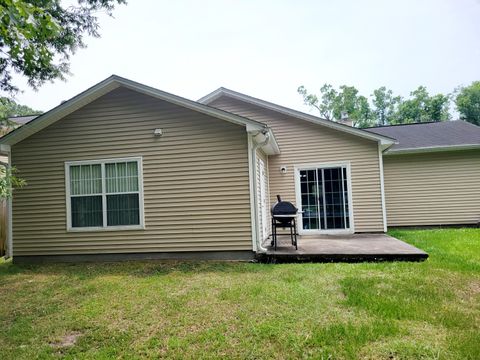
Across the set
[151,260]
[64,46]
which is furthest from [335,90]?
[151,260]

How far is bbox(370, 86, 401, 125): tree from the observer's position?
35.9m

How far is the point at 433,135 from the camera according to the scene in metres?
11.2

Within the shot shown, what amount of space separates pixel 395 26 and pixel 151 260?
11.1 m

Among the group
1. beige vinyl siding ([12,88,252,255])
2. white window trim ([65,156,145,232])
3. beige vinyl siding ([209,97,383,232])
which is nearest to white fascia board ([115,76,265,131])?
beige vinyl siding ([12,88,252,255])

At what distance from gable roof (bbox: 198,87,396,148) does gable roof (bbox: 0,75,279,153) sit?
309cm

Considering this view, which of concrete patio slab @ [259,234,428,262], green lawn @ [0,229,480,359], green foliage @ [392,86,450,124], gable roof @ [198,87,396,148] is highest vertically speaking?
green foliage @ [392,86,450,124]

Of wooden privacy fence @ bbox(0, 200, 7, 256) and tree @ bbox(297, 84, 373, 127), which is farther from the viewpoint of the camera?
tree @ bbox(297, 84, 373, 127)

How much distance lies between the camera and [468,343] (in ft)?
9.05

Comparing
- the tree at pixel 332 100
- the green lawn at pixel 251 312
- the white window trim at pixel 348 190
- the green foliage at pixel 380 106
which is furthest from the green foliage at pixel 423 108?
the green lawn at pixel 251 312

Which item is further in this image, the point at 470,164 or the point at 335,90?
the point at 335,90

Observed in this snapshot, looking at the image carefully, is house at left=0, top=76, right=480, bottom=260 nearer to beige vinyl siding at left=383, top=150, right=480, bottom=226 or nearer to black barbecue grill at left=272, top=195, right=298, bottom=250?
black barbecue grill at left=272, top=195, right=298, bottom=250

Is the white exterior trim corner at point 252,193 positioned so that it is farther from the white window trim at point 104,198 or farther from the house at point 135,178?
the white window trim at point 104,198

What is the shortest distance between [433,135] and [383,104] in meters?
28.1

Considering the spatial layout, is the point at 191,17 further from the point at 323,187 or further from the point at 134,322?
the point at 134,322
